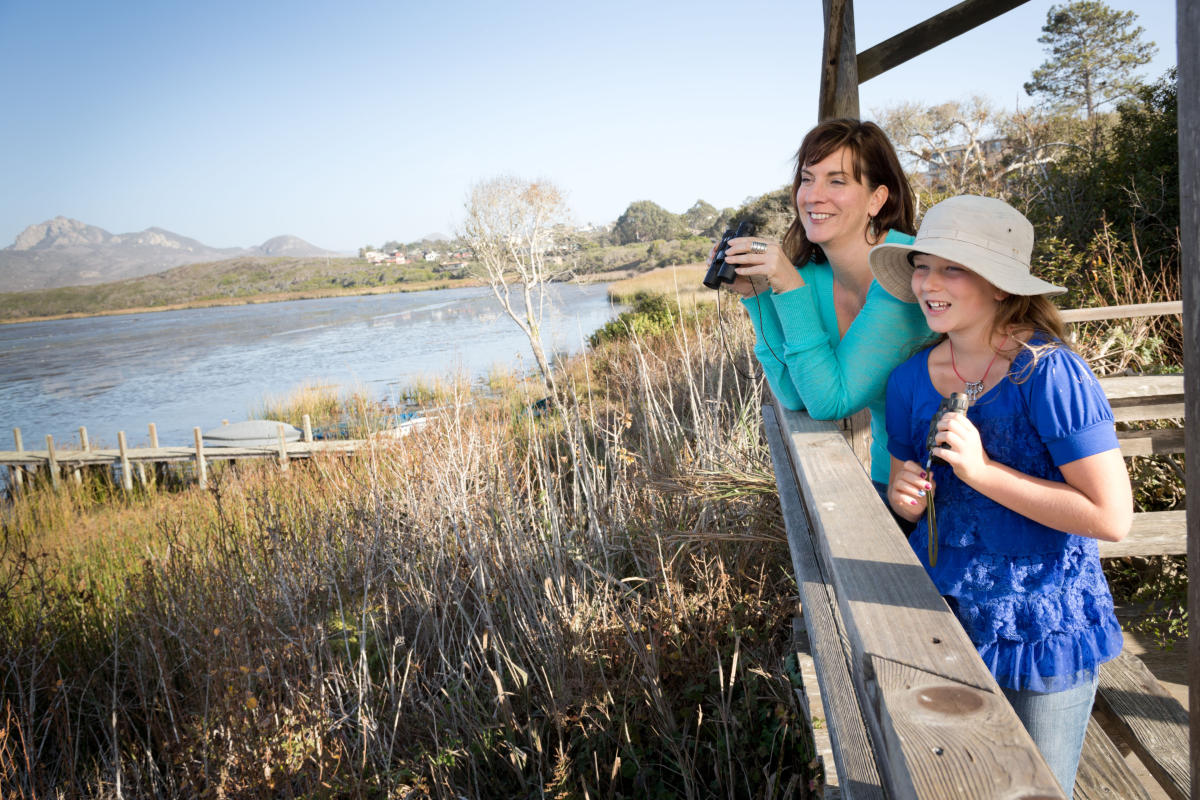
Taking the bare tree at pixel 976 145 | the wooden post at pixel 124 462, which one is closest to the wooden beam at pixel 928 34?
the bare tree at pixel 976 145

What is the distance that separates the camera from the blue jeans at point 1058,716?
1.25 meters

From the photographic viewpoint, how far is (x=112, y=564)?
6.41 m

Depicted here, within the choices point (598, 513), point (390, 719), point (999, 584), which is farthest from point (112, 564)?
point (999, 584)

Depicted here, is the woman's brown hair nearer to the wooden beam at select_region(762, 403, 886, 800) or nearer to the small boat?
the wooden beam at select_region(762, 403, 886, 800)

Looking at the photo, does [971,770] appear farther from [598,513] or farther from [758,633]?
[598,513]

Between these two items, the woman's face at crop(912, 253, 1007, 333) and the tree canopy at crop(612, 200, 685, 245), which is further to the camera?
the tree canopy at crop(612, 200, 685, 245)

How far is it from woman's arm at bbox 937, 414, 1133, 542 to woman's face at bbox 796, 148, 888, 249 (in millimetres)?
819

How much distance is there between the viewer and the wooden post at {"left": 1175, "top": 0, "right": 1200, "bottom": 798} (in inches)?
31.2

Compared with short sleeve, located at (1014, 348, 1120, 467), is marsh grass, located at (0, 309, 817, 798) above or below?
below

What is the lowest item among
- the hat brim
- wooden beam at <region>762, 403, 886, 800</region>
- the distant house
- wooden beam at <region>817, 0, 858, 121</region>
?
wooden beam at <region>762, 403, 886, 800</region>

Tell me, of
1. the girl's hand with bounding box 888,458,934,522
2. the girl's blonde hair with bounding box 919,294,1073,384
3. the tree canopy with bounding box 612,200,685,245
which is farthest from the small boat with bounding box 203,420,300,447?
the tree canopy with bounding box 612,200,685,245

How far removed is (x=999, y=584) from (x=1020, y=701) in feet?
0.63

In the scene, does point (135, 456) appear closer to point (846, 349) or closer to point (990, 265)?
point (846, 349)

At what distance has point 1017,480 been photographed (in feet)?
3.96
